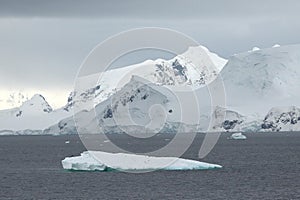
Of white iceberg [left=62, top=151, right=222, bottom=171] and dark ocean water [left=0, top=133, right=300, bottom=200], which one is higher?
white iceberg [left=62, top=151, right=222, bottom=171]

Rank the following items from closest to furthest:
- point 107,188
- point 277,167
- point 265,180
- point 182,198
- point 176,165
A: point 182,198 < point 107,188 < point 265,180 < point 176,165 < point 277,167

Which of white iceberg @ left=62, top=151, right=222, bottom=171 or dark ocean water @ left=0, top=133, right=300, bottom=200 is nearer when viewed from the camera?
dark ocean water @ left=0, top=133, right=300, bottom=200

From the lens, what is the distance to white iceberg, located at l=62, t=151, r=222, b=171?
306 feet

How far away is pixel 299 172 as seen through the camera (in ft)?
330

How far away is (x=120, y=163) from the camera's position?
93.9 metres

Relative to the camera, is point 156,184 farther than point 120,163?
No

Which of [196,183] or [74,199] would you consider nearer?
[74,199]

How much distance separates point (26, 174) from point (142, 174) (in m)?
14.8

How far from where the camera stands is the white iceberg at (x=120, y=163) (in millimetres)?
93188

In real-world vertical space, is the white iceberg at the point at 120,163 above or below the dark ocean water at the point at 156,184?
above

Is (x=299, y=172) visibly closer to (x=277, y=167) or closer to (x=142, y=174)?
(x=277, y=167)

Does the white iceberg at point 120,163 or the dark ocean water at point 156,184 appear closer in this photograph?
the dark ocean water at point 156,184

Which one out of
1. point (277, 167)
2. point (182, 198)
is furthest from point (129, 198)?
point (277, 167)

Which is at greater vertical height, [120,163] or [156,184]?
[120,163]
